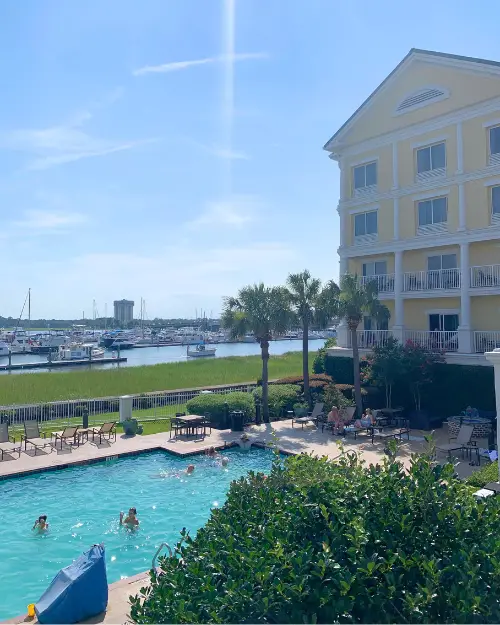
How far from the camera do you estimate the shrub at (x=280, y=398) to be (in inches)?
1015

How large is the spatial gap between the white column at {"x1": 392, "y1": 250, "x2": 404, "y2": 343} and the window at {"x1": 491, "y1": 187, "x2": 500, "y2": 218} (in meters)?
5.40

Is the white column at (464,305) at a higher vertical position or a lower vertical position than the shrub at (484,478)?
higher

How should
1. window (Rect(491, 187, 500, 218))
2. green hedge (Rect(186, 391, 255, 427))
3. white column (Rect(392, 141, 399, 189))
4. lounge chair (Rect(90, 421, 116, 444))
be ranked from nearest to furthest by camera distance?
1. lounge chair (Rect(90, 421, 116, 444))
2. green hedge (Rect(186, 391, 255, 427))
3. window (Rect(491, 187, 500, 218))
4. white column (Rect(392, 141, 399, 189))

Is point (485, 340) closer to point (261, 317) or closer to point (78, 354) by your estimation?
point (261, 317)

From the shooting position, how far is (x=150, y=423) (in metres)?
24.7

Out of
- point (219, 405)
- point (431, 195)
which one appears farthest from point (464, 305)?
point (219, 405)

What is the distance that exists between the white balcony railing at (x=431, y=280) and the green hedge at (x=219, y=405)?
11.9m

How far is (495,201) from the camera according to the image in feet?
84.2

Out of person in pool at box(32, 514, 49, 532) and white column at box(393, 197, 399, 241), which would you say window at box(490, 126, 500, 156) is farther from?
person in pool at box(32, 514, 49, 532)

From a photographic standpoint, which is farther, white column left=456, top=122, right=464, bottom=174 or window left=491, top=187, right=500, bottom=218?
white column left=456, top=122, right=464, bottom=174

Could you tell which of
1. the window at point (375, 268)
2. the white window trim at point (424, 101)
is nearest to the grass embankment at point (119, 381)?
the window at point (375, 268)

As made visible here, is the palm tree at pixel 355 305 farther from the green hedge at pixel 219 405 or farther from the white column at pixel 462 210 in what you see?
the white column at pixel 462 210

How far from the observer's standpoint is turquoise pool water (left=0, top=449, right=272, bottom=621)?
11164 millimetres

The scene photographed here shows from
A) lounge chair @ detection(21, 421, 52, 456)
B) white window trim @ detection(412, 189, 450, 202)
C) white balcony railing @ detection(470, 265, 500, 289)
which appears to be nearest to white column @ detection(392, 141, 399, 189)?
white window trim @ detection(412, 189, 450, 202)
